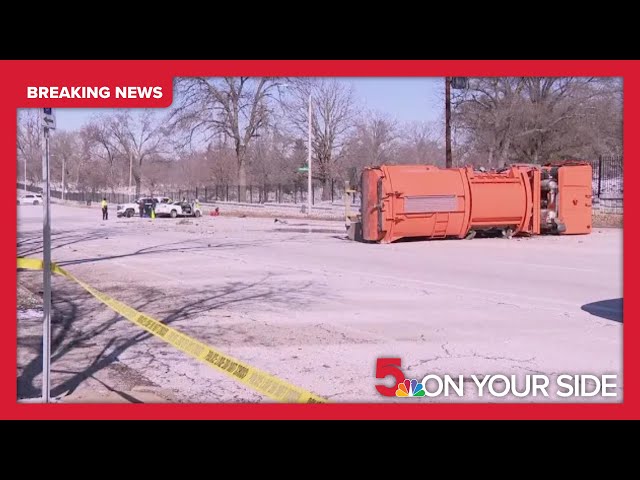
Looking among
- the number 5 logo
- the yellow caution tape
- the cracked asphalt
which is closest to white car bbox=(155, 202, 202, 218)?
the cracked asphalt

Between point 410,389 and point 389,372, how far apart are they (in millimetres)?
1154

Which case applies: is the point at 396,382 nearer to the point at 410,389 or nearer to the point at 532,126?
the point at 410,389

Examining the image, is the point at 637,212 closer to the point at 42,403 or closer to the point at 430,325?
the point at 430,325

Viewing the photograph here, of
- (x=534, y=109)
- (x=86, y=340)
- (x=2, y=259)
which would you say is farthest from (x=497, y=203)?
(x=2, y=259)

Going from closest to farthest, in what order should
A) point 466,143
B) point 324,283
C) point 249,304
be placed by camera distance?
1. point 249,304
2. point 324,283
3. point 466,143

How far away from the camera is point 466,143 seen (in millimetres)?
25484

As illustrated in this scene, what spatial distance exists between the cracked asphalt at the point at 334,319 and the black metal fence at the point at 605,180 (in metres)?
8.08

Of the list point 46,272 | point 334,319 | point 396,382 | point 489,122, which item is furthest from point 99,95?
point 489,122

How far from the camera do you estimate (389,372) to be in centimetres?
590

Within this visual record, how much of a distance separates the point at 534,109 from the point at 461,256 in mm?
5636

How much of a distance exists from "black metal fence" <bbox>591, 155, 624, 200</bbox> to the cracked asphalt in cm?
808

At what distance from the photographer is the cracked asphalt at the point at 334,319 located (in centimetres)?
589

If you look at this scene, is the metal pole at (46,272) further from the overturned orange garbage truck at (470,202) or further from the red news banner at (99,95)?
the overturned orange garbage truck at (470,202)
